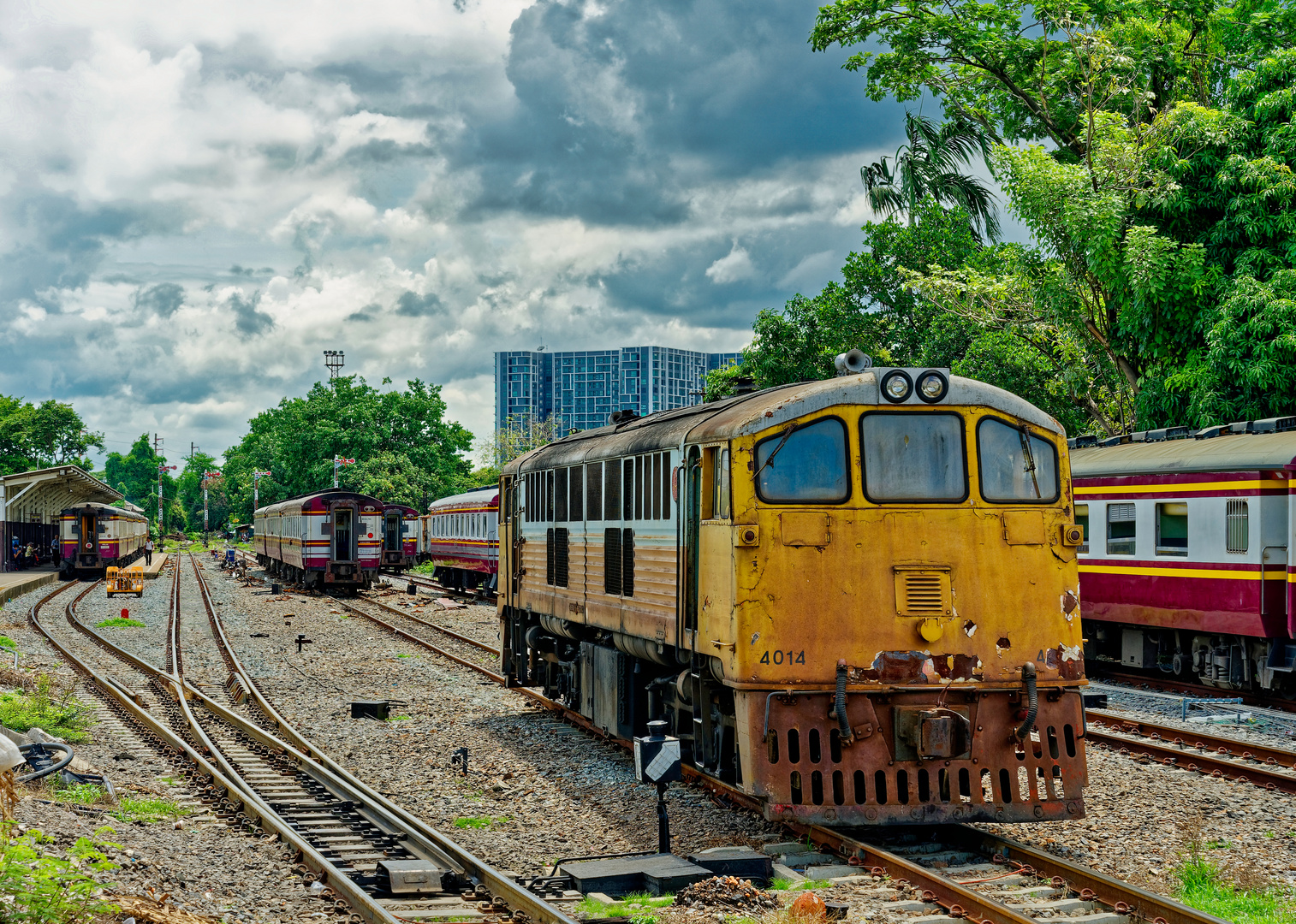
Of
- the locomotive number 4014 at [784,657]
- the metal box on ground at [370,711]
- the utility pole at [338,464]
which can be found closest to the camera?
the locomotive number 4014 at [784,657]

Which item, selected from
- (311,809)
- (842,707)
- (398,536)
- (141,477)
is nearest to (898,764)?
(842,707)

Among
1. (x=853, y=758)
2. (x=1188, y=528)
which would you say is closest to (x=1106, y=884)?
(x=853, y=758)

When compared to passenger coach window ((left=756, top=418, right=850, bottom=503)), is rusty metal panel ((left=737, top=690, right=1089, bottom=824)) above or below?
below

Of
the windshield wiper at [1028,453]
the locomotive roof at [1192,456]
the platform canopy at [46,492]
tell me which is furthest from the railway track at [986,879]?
the platform canopy at [46,492]

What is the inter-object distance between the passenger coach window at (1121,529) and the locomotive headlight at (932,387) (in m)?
10.3

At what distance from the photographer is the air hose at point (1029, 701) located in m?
8.65

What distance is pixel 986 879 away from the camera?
7871mm

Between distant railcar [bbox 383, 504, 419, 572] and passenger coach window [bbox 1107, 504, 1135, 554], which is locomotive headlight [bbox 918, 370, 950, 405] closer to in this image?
passenger coach window [bbox 1107, 504, 1135, 554]

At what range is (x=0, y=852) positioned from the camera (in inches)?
245

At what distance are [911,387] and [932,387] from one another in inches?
6.0

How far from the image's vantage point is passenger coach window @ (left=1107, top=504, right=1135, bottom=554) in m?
18.2

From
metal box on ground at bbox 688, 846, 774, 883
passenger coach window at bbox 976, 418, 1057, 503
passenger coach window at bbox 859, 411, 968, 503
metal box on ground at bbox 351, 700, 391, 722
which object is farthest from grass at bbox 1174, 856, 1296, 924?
metal box on ground at bbox 351, 700, 391, 722

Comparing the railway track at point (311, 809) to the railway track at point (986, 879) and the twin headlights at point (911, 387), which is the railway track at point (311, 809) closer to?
the railway track at point (986, 879)

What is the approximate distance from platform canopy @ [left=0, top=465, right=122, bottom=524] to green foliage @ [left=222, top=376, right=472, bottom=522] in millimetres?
10919
